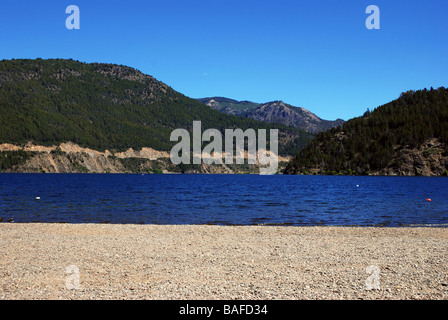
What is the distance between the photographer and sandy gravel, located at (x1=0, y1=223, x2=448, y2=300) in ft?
40.6

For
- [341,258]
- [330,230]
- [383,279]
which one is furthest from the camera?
[330,230]

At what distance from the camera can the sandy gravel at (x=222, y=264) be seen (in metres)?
12.4

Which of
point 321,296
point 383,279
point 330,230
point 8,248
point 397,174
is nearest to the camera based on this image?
point 321,296

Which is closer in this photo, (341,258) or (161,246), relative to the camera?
(341,258)

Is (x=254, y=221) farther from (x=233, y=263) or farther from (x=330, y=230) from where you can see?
(x=233, y=263)

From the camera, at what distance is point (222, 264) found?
16609mm

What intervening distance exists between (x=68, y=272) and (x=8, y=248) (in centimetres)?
716

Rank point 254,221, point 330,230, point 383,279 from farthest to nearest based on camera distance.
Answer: point 254,221
point 330,230
point 383,279

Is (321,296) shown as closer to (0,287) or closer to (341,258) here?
(341,258)

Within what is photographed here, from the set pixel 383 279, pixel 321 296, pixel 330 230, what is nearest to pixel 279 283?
pixel 321 296

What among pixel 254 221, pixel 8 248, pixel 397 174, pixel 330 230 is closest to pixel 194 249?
pixel 8 248

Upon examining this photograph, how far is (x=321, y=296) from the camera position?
466 inches

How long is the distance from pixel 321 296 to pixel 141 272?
6720 mm

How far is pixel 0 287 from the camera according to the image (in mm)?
12781
